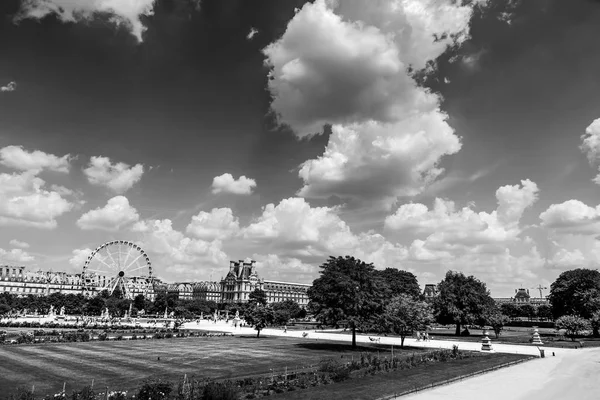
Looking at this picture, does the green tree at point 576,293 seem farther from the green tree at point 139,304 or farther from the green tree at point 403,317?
the green tree at point 139,304

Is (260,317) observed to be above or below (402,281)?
below

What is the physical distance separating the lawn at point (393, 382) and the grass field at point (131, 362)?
931cm

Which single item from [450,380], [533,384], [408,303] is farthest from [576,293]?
[450,380]

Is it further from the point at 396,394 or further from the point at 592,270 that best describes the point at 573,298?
the point at 396,394

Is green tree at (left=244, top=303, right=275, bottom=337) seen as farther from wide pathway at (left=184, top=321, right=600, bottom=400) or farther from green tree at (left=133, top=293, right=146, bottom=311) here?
green tree at (left=133, top=293, right=146, bottom=311)

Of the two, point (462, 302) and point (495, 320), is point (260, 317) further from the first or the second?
point (495, 320)

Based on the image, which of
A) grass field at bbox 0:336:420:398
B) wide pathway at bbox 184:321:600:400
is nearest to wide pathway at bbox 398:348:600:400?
wide pathway at bbox 184:321:600:400

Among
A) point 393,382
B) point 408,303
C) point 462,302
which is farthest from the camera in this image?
point 462,302

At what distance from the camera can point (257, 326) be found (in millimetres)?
77375

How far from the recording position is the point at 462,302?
82875 millimetres

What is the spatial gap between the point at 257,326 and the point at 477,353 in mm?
40429

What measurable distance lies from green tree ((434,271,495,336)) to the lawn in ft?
122

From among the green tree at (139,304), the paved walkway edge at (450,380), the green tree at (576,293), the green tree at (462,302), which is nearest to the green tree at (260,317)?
the green tree at (462,302)

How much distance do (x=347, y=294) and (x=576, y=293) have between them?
6459 cm
